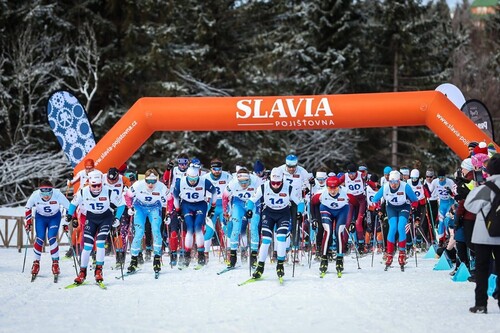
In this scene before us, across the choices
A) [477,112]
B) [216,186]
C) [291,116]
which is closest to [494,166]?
[216,186]

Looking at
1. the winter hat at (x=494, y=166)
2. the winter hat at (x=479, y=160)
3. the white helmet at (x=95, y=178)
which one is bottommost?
the white helmet at (x=95, y=178)

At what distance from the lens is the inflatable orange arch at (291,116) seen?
703 inches

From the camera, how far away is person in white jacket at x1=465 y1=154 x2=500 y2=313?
9836 mm

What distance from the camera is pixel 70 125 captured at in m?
20.9

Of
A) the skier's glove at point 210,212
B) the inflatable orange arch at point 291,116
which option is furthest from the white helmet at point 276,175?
the inflatable orange arch at point 291,116

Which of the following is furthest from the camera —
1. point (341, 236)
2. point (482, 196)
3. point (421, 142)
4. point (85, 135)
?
point (421, 142)

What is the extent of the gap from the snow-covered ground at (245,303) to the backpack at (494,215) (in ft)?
3.22

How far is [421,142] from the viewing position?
4066cm

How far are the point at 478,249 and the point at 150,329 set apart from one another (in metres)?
4.01

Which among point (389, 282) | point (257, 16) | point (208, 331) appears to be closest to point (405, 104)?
point (389, 282)

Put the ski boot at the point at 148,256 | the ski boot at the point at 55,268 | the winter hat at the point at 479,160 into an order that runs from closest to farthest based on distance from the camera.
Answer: the winter hat at the point at 479,160, the ski boot at the point at 55,268, the ski boot at the point at 148,256

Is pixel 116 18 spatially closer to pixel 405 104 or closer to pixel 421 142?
pixel 421 142

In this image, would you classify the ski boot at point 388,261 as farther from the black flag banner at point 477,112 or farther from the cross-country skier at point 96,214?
the black flag banner at point 477,112

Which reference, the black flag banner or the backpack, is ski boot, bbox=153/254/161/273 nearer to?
the backpack
